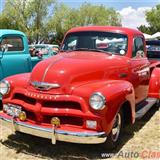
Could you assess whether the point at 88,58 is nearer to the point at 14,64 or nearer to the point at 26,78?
the point at 26,78

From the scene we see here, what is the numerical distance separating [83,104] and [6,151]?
1447 millimetres

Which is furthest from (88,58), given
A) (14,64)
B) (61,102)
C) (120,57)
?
(14,64)

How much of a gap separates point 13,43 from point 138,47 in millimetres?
2944

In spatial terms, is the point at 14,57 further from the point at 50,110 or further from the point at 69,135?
the point at 69,135

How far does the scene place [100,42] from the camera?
6.36 meters

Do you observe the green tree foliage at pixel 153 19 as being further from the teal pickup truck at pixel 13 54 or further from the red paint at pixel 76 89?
the red paint at pixel 76 89

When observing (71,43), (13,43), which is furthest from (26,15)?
(71,43)

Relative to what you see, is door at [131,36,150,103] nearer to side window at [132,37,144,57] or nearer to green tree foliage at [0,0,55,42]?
side window at [132,37,144,57]

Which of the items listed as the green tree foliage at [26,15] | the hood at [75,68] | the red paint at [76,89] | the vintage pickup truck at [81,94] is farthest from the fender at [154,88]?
the green tree foliage at [26,15]

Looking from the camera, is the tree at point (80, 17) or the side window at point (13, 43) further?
the tree at point (80, 17)

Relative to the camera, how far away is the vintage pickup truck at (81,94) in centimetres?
480

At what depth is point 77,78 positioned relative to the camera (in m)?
5.24

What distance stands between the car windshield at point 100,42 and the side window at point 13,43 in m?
1.80

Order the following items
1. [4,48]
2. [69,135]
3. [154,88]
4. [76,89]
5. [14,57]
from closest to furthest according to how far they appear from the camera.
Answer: [69,135] < [76,89] < [154,88] < [4,48] < [14,57]
